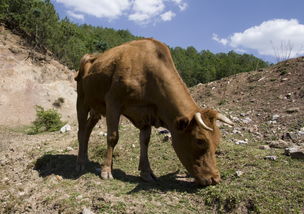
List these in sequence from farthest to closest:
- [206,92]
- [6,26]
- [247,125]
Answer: [6,26], [206,92], [247,125]

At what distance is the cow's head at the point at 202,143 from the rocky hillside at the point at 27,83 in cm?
2202

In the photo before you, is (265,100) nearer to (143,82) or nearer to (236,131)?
(236,131)

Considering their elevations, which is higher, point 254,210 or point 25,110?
point 25,110

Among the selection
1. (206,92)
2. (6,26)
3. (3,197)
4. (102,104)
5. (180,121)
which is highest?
(6,26)

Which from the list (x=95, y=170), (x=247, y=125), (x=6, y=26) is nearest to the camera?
(x=95, y=170)

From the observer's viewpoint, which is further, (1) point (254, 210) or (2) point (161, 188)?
(2) point (161, 188)

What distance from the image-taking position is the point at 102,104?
7410mm

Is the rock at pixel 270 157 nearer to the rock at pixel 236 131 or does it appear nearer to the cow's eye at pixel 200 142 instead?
the cow's eye at pixel 200 142

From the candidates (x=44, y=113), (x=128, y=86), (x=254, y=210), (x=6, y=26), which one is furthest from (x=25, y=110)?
(x=254, y=210)

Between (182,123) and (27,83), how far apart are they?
1052 inches

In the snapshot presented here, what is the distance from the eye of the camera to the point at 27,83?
29.7 m

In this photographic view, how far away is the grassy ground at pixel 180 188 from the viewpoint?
4930mm

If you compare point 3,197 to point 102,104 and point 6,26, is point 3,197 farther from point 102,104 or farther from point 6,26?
point 6,26

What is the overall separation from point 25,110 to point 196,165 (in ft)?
78.8
